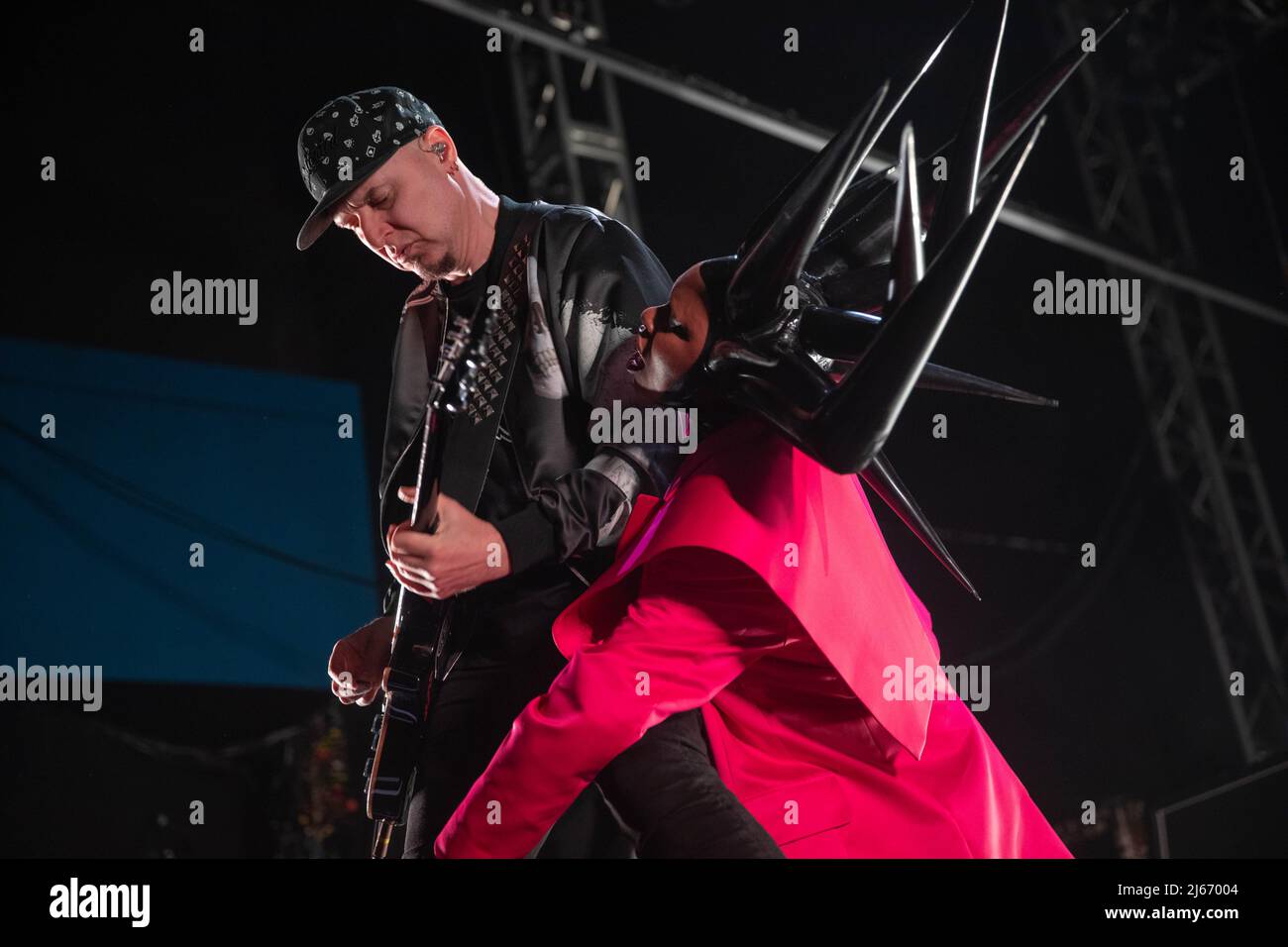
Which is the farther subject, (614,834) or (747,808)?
(614,834)

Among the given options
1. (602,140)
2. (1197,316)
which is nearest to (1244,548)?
(1197,316)

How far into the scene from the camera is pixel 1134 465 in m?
5.21

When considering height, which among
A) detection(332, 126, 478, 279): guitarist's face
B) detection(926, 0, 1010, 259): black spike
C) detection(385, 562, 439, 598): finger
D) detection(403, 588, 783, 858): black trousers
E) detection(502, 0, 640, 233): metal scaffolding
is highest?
detection(502, 0, 640, 233): metal scaffolding

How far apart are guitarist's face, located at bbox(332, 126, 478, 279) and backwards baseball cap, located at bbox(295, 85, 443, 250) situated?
2 cm

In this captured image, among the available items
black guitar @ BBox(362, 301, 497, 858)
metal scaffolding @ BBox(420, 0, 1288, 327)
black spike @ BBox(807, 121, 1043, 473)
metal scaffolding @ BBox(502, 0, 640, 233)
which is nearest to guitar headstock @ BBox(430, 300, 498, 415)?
black guitar @ BBox(362, 301, 497, 858)

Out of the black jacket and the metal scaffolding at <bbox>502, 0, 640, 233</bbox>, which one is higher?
the metal scaffolding at <bbox>502, 0, 640, 233</bbox>

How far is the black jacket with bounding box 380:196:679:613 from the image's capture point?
2002mm

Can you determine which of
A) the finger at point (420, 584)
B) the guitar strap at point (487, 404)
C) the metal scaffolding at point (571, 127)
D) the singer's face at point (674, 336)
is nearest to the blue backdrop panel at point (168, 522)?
the metal scaffolding at point (571, 127)

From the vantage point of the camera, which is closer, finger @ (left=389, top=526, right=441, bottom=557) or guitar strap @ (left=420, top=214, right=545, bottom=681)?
finger @ (left=389, top=526, right=441, bottom=557)

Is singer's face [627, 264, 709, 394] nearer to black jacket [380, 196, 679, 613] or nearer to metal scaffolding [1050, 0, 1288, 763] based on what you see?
black jacket [380, 196, 679, 613]

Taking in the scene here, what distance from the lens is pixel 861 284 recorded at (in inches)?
74.2
